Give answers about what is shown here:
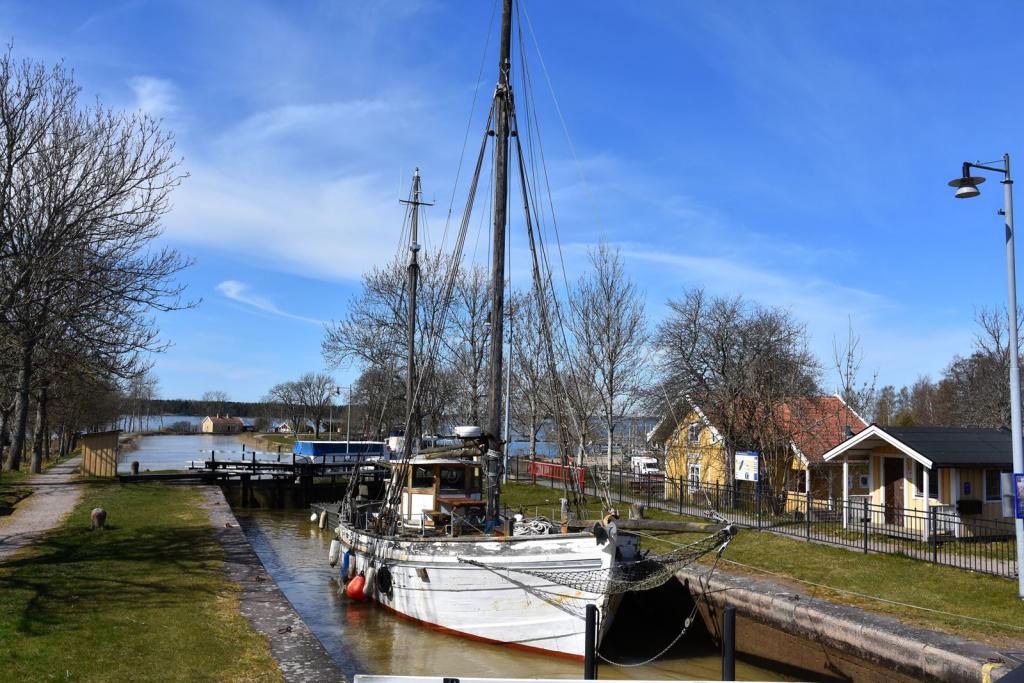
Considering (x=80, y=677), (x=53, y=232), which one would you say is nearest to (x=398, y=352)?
(x=53, y=232)

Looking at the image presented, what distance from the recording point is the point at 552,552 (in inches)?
501

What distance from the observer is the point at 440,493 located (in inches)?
685

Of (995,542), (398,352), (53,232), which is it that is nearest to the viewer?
(53,232)

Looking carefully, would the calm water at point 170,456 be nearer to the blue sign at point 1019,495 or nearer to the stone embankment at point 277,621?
the stone embankment at point 277,621

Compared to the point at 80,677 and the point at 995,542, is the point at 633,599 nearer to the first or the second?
the point at 995,542

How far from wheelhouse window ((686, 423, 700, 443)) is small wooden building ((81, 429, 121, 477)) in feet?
81.9

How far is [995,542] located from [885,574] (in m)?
5.58

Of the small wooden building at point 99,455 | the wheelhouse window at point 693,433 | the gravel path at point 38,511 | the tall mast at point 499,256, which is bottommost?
the gravel path at point 38,511

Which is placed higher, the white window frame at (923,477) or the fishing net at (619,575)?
the white window frame at (923,477)

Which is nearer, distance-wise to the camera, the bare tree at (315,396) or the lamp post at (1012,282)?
the lamp post at (1012,282)

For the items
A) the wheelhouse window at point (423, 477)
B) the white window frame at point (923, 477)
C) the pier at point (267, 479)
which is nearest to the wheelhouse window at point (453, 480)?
the wheelhouse window at point (423, 477)

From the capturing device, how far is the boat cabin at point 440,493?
16.3 meters

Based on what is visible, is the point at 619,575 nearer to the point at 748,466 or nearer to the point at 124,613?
the point at 124,613

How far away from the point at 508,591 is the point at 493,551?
2.78 ft
